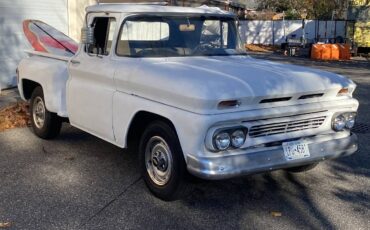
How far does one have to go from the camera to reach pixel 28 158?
6.45m

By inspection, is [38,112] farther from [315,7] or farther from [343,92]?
[315,7]

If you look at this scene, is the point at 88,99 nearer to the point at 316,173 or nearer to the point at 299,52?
the point at 316,173

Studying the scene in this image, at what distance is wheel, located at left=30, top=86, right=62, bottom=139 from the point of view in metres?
7.03

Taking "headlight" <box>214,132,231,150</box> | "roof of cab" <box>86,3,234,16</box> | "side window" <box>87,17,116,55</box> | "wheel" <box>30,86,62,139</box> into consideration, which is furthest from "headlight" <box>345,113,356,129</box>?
"wheel" <box>30,86,62,139</box>

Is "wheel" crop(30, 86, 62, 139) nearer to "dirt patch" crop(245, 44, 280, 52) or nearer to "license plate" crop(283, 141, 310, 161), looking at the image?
"license plate" crop(283, 141, 310, 161)

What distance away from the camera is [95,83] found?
5.71m

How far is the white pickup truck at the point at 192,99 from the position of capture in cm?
436

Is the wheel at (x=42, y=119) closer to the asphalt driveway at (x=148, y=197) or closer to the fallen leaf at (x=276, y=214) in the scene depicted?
the asphalt driveway at (x=148, y=197)

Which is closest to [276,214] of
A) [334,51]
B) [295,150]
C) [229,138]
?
[295,150]

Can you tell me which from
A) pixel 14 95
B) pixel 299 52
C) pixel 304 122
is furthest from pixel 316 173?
pixel 299 52

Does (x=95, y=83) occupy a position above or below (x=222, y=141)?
above

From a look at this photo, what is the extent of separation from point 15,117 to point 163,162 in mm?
4493

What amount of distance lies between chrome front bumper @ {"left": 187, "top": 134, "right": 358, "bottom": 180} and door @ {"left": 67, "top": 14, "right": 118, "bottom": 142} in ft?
5.00

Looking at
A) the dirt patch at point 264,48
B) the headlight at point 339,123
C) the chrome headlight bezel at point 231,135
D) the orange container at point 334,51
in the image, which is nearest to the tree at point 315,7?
the dirt patch at point 264,48
